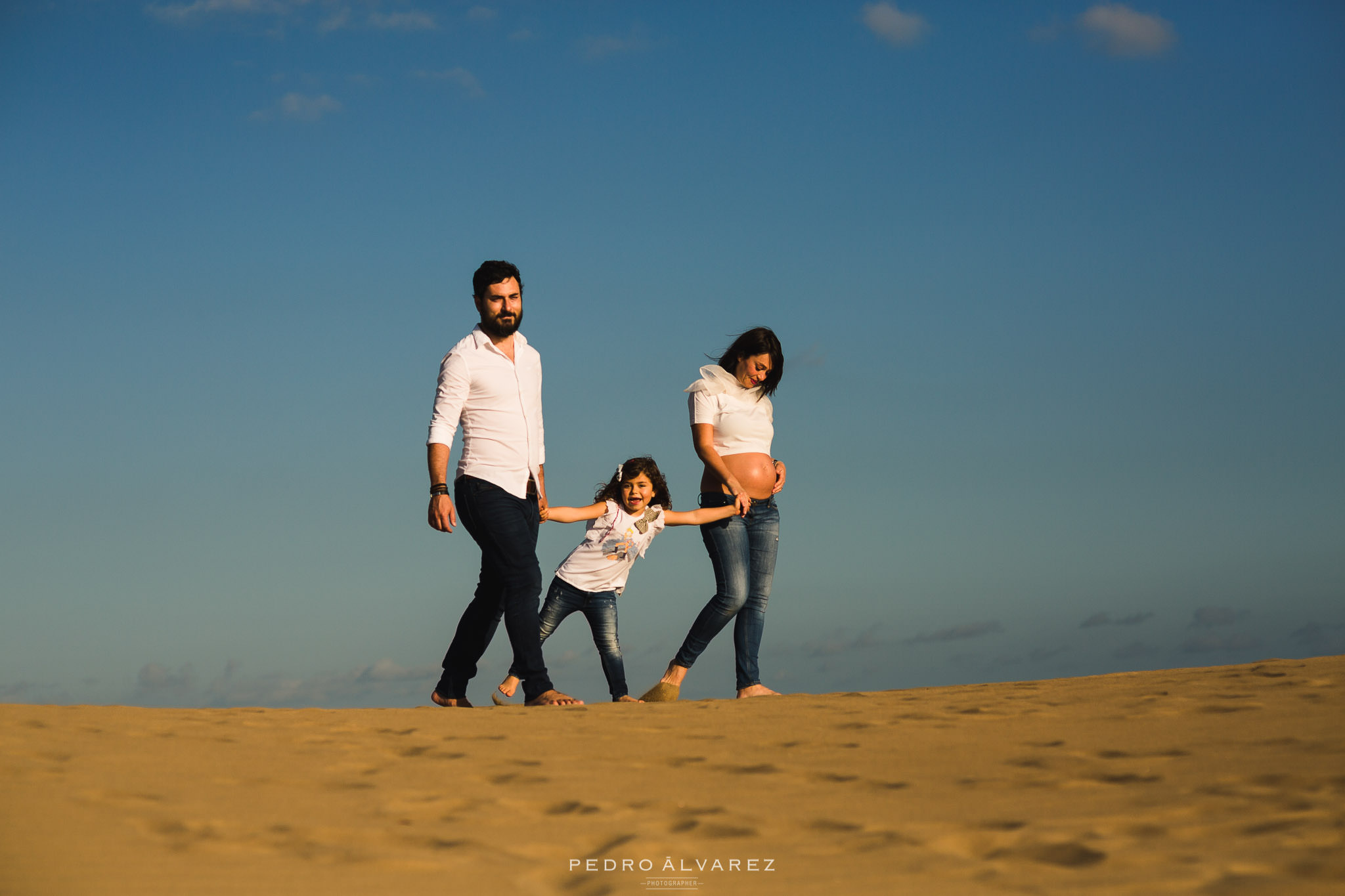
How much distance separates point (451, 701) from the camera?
254 inches

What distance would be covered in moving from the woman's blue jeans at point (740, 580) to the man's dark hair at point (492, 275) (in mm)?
1851

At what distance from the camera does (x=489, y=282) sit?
613cm

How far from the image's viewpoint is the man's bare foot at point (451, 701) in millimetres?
6441

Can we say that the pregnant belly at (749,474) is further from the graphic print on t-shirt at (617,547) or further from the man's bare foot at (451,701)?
the man's bare foot at (451,701)

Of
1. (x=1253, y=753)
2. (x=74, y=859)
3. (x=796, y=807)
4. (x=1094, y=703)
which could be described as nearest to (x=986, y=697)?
(x=1094, y=703)

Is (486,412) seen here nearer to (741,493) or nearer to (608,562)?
(741,493)

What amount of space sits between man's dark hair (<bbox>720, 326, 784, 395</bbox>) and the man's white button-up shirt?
57.9 inches

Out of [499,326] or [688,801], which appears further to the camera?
[499,326]

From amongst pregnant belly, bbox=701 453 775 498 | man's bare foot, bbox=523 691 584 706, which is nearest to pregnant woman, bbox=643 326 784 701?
pregnant belly, bbox=701 453 775 498

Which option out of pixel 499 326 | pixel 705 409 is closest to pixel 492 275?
pixel 499 326

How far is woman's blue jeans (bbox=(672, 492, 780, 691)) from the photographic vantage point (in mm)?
6773

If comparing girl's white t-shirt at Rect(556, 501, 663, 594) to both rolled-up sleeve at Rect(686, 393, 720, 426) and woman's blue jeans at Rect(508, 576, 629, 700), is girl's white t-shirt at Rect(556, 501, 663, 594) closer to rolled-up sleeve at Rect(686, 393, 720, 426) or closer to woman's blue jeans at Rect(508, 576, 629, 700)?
woman's blue jeans at Rect(508, 576, 629, 700)

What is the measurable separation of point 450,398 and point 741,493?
189cm

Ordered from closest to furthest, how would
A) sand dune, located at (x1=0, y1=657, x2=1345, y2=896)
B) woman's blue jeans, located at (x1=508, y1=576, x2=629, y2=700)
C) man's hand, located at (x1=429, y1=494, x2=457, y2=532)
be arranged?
sand dune, located at (x1=0, y1=657, x2=1345, y2=896) → man's hand, located at (x1=429, y1=494, x2=457, y2=532) → woman's blue jeans, located at (x1=508, y1=576, x2=629, y2=700)
